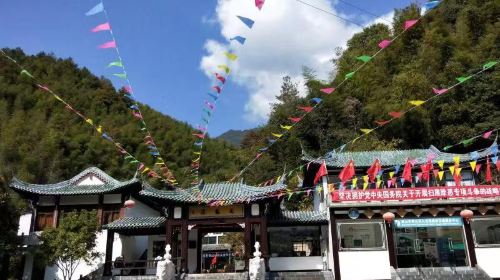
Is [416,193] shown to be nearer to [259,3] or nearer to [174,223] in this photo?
[174,223]

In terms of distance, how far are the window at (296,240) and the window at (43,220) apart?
38.2ft

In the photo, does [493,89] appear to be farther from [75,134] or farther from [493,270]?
[75,134]

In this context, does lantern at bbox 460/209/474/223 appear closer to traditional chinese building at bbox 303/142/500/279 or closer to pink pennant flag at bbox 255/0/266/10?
traditional chinese building at bbox 303/142/500/279

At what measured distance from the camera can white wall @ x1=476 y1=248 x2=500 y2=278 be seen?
18.7 meters

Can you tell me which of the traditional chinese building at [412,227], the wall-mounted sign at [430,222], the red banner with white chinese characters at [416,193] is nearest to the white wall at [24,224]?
the traditional chinese building at [412,227]

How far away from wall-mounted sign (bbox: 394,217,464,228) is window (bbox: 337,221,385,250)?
3.56 feet

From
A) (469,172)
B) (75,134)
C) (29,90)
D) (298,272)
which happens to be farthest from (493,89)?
(29,90)

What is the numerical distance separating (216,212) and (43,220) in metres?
10.4

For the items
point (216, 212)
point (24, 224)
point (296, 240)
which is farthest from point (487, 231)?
point (24, 224)

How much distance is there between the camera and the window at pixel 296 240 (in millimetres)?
21016

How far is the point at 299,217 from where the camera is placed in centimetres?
2100

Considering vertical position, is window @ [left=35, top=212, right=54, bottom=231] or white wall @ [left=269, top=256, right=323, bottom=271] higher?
window @ [left=35, top=212, right=54, bottom=231]

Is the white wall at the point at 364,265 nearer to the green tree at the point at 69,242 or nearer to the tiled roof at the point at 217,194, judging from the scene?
the tiled roof at the point at 217,194

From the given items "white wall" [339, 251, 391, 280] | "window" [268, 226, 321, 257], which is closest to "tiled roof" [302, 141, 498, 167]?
"window" [268, 226, 321, 257]
